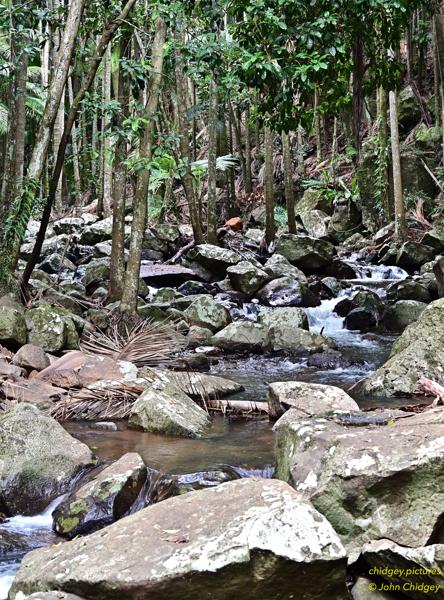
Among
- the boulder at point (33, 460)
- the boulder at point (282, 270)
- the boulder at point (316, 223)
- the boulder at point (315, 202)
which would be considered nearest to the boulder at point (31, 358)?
the boulder at point (33, 460)

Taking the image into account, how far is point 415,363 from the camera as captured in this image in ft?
21.4

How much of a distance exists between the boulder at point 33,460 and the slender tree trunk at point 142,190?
4879 millimetres

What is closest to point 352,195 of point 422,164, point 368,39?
point 422,164

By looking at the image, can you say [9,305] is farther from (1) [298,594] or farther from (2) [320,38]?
(1) [298,594]

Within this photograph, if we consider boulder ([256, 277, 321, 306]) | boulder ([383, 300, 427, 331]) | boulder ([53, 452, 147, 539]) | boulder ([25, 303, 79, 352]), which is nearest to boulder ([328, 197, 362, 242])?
boulder ([256, 277, 321, 306])

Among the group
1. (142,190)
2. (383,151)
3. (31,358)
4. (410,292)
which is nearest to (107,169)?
(383,151)

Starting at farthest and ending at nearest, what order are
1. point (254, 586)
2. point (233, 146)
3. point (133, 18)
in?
point (233, 146) < point (133, 18) < point (254, 586)

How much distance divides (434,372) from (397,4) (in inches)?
140

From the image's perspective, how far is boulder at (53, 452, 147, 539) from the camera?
157 inches

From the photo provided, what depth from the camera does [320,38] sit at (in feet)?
20.9

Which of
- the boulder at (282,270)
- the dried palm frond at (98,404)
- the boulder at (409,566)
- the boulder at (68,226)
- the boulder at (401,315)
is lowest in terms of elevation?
the boulder at (401,315)

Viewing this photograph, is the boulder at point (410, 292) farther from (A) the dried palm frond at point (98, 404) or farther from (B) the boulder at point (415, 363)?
(A) the dried palm frond at point (98, 404)

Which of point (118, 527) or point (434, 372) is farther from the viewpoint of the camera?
point (434, 372)

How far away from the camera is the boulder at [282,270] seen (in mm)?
13962
